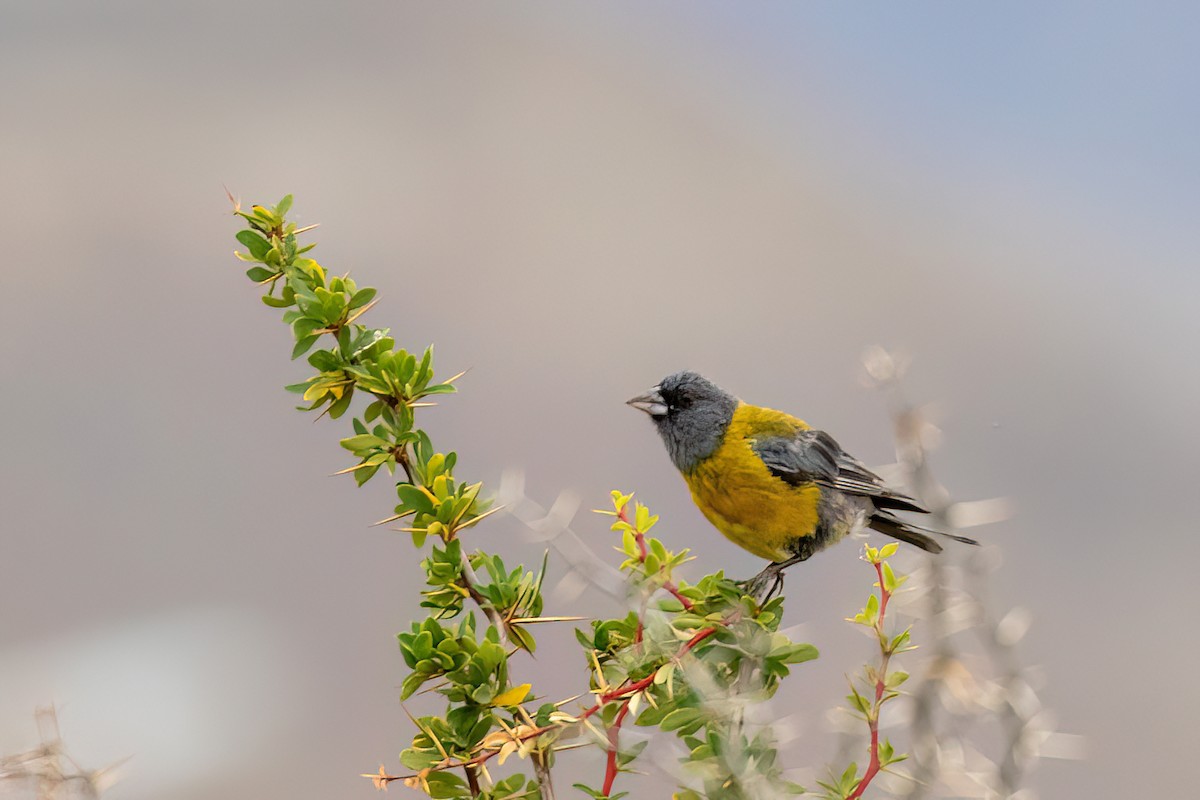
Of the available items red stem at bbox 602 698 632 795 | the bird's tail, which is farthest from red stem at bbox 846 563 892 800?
the bird's tail

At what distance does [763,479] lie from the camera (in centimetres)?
201

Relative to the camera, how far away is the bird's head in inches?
80.6

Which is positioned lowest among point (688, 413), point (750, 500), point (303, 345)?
point (750, 500)

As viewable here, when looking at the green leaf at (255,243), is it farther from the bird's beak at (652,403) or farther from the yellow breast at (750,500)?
the yellow breast at (750,500)

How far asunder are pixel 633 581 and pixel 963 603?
1.70 ft

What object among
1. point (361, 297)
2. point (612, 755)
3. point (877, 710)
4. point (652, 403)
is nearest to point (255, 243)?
point (361, 297)

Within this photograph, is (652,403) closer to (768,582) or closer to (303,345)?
(768,582)

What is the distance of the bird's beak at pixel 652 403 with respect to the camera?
80.0 inches

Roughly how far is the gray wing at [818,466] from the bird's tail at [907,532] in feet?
0.09

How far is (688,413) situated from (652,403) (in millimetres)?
72

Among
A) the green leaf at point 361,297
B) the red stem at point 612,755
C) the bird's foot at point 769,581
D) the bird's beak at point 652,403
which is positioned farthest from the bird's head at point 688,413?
the red stem at point 612,755

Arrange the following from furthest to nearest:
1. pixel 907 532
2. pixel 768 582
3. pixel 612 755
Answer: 1. pixel 907 532
2. pixel 768 582
3. pixel 612 755

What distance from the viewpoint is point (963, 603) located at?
1424 millimetres

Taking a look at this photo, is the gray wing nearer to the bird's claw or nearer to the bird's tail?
the bird's tail
